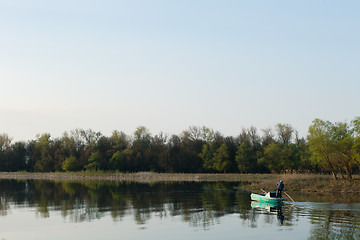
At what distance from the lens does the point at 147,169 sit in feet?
436

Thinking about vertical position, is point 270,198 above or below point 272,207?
above

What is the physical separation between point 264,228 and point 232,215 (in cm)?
679

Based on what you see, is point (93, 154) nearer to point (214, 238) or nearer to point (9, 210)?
point (9, 210)

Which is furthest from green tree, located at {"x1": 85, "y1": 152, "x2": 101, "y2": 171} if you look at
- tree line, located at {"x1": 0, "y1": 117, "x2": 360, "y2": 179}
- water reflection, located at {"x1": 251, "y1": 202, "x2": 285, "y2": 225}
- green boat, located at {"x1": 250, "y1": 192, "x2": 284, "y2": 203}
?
water reflection, located at {"x1": 251, "y1": 202, "x2": 285, "y2": 225}

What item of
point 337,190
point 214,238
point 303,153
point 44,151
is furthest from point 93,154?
point 214,238

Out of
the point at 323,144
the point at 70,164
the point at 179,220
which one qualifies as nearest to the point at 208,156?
the point at 70,164

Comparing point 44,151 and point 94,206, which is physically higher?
point 44,151

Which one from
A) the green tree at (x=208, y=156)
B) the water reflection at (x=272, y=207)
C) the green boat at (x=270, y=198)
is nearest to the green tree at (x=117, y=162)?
the green tree at (x=208, y=156)

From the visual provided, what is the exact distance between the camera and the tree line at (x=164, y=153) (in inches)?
4483

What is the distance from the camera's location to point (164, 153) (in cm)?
12950

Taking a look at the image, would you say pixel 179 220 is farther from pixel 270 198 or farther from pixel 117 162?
pixel 117 162

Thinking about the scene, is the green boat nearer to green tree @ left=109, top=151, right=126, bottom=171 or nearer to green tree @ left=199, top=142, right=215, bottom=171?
green tree @ left=199, top=142, right=215, bottom=171

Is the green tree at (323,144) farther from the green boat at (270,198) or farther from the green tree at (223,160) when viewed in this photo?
the green tree at (223,160)

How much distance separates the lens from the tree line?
374 feet
